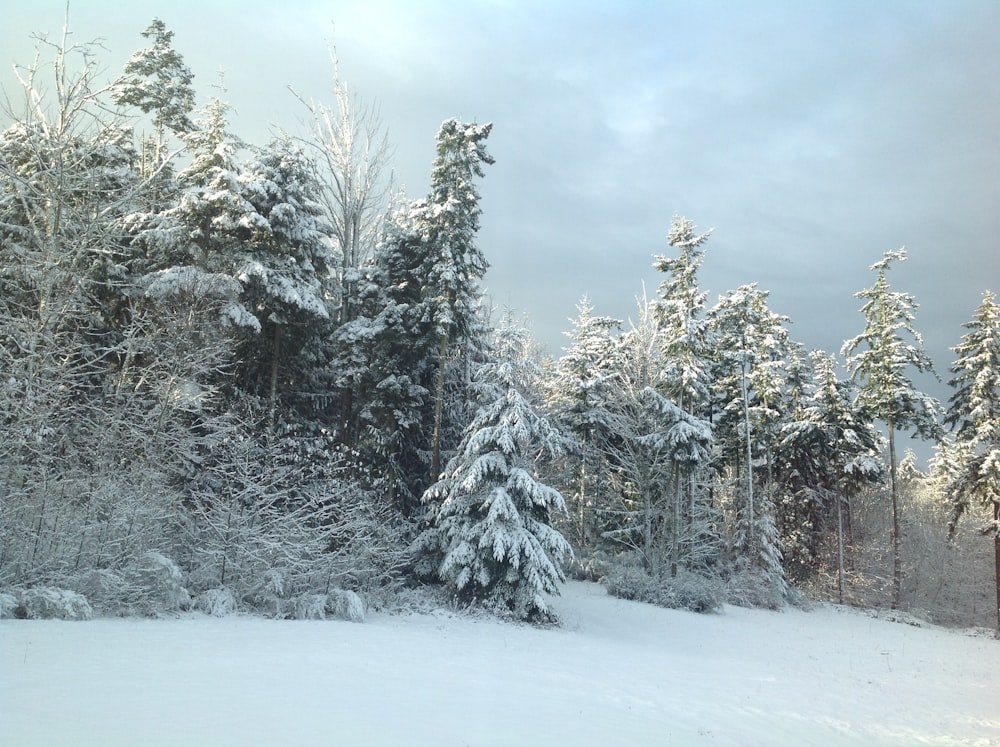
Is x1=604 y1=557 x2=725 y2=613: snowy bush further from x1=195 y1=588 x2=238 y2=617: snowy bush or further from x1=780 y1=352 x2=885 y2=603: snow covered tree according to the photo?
x1=195 y1=588 x2=238 y2=617: snowy bush

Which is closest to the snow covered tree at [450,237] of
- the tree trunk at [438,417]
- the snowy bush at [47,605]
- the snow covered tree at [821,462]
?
the tree trunk at [438,417]

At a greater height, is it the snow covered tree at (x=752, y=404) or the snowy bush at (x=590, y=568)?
the snow covered tree at (x=752, y=404)

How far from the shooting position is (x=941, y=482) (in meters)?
37.3

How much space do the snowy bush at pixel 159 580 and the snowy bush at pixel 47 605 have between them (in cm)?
167

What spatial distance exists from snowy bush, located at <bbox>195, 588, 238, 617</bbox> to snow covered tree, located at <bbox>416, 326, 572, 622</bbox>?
5923mm

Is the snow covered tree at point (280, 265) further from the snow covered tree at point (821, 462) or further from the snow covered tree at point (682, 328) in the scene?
the snow covered tree at point (821, 462)

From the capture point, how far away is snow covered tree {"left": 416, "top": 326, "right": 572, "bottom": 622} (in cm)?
1741

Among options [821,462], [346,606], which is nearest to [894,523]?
[821,462]

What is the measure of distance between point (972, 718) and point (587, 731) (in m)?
8.89

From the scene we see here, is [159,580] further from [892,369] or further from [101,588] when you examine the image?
[892,369]

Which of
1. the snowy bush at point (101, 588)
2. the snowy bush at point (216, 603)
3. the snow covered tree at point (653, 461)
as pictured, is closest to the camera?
the snowy bush at point (101, 588)

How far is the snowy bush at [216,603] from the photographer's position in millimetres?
12914

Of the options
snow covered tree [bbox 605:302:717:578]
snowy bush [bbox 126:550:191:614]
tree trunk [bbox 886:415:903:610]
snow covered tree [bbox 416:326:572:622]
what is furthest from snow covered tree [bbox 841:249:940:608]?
snowy bush [bbox 126:550:191:614]

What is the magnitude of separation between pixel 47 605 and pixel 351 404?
49.4 ft
